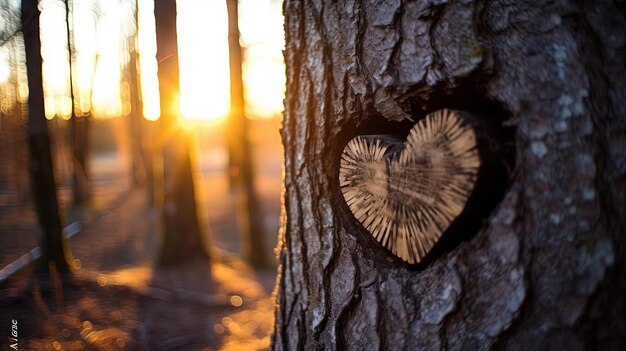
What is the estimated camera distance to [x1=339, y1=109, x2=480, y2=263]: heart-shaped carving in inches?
41.7

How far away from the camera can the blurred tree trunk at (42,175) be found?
4.74 m

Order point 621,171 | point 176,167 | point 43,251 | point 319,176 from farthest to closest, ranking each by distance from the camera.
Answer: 1. point 176,167
2. point 43,251
3. point 319,176
4. point 621,171

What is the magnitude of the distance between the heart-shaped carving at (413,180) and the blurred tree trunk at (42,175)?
4.98 meters

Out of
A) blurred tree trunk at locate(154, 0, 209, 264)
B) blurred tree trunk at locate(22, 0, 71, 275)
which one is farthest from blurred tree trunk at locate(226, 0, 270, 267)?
blurred tree trunk at locate(22, 0, 71, 275)

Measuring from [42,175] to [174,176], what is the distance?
5.74 feet

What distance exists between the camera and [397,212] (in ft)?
4.05

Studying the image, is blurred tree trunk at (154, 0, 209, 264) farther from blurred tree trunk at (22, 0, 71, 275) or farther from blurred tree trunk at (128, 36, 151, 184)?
blurred tree trunk at (128, 36, 151, 184)

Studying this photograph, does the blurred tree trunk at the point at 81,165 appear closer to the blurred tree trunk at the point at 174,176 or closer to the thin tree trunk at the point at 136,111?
the thin tree trunk at the point at 136,111

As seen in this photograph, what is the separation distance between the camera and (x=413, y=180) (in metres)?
1.18

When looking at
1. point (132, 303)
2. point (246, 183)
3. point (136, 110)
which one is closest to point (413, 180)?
point (132, 303)

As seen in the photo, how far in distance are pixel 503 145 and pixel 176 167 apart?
570 centimetres

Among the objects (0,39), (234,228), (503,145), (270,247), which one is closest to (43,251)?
(0,39)

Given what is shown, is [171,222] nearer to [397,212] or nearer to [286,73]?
[286,73]

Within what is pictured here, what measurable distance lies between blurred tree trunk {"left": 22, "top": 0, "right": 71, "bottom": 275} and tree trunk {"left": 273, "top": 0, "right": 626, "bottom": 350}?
15.7 feet
